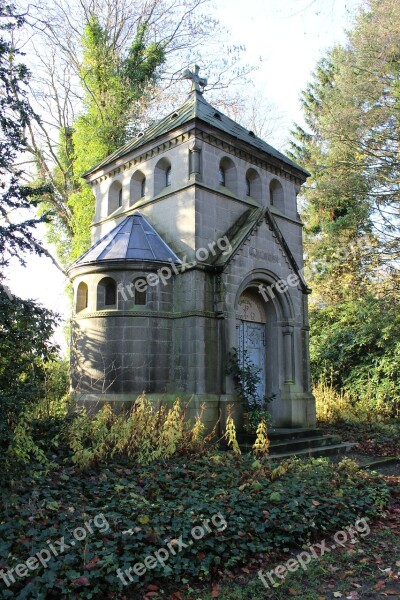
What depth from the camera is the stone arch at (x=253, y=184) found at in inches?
496

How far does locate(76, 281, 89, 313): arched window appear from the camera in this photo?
434 inches

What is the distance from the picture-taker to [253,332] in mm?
11930

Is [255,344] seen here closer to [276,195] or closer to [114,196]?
[276,195]

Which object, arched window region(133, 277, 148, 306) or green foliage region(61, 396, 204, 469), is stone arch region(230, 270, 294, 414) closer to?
arched window region(133, 277, 148, 306)

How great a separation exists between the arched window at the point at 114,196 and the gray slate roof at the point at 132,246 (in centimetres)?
195

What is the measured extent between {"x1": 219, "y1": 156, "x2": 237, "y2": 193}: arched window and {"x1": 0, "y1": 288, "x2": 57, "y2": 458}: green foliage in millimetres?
7286

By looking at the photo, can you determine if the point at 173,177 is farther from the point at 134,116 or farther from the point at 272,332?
the point at 134,116

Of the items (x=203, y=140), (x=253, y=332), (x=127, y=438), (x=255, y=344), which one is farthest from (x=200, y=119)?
(x=127, y=438)

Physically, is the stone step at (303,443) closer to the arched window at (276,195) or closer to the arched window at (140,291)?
the arched window at (140,291)

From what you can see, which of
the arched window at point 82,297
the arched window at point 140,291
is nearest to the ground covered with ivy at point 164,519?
the arched window at point 140,291

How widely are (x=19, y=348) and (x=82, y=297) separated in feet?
18.9

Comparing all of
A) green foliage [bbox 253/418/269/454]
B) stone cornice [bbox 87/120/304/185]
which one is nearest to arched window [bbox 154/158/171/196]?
stone cornice [bbox 87/120/304/185]

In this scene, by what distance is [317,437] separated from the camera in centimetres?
1081

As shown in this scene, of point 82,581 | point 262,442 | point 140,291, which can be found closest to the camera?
point 82,581
